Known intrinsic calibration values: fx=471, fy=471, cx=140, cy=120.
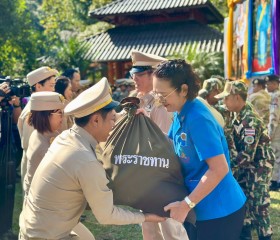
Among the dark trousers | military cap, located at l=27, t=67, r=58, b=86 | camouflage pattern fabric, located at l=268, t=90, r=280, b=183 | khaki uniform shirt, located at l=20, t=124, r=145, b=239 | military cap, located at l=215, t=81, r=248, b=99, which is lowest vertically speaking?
camouflage pattern fabric, located at l=268, t=90, r=280, b=183

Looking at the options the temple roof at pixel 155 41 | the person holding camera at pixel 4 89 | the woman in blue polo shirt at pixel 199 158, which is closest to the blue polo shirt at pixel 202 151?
the woman in blue polo shirt at pixel 199 158

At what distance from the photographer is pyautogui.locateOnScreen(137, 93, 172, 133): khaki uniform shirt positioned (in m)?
3.81

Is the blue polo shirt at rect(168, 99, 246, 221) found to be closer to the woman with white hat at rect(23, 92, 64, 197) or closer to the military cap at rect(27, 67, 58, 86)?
the woman with white hat at rect(23, 92, 64, 197)

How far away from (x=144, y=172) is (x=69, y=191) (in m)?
0.39

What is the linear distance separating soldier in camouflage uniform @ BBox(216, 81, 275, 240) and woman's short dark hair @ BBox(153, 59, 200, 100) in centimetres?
173

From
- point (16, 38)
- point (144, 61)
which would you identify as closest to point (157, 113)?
point (144, 61)

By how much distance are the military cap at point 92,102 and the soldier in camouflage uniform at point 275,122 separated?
4904 mm

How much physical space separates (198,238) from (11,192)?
2653 millimetres

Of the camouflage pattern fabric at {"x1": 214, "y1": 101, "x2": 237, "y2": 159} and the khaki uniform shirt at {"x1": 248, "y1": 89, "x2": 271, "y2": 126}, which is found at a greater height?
the camouflage pattern fabric at {"x1": 214, "y1": 101, "x2": 237, "y2": 159}

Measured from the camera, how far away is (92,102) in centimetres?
233

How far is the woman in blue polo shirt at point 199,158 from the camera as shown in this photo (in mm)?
2363

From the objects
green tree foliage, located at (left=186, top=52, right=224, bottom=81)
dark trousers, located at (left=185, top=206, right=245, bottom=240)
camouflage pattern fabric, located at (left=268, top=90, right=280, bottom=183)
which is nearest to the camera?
dark trousers, located at (left=185, top=206, right=245, bottom=240)

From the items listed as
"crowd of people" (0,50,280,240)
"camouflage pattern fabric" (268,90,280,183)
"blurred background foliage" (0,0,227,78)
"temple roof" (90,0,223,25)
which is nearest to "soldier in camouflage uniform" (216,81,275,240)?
"crowd of people" (0,50,280,240)

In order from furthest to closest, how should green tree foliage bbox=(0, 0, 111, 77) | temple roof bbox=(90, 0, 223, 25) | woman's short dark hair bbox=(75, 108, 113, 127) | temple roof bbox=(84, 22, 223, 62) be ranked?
green tree foliage bbox=(0, 0, 111, 77) → temple roof bbox=(90, 0, 223, 25) → temple roof bbox=(84, 22, 223, 62) → woman's short dark hair bbox=(75, 108, 113, 127)
